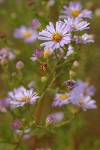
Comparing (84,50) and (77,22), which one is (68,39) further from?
(84,50)

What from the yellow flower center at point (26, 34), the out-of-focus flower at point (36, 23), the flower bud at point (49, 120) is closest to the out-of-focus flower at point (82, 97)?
the flower bud at point (49, 120)

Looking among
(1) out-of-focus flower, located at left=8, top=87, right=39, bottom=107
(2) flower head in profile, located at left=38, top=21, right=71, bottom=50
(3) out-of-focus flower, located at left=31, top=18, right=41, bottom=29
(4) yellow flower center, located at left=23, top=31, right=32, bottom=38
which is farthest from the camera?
(4) yellow flower center, located at left=23, top=31, right=32, bottom=38

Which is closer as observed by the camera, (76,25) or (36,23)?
(76,25)

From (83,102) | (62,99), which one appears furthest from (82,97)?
(62,99)

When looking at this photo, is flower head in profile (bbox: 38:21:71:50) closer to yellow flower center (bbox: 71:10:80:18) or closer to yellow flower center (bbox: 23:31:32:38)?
yellow flower center (bbox: 71:10:80:18)

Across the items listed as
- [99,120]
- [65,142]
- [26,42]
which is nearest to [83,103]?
[65,142]

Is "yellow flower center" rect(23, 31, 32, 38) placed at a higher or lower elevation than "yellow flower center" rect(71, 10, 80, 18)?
higher

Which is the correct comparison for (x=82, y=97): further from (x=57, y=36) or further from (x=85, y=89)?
(x=57, y=36)

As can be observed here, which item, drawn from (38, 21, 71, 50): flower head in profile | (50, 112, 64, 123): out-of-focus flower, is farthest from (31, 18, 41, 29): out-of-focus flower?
(50, 112, 64, 123): out-of-focus flower
